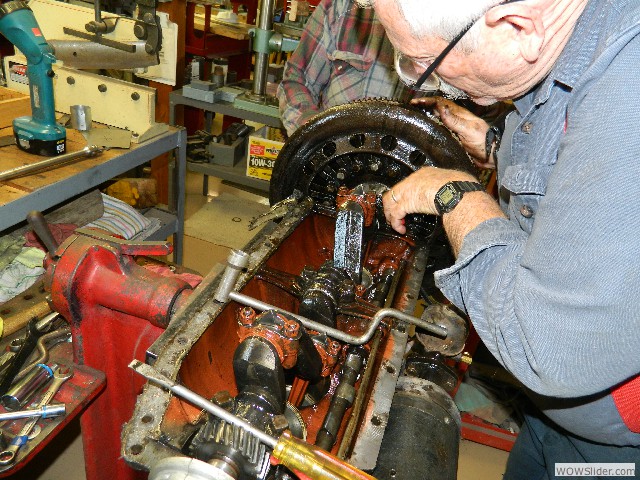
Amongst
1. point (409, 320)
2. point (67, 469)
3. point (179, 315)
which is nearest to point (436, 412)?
point (409, 320)

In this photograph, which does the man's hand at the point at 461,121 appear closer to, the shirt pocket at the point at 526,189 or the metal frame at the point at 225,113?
the shirt pocket at the point at 526,189

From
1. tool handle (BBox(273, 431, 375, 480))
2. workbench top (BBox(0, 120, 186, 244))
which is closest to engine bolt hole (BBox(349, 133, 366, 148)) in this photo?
tool handle (BBox(273, 431, 375, 480))

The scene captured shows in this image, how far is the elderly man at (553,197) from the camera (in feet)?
2.17

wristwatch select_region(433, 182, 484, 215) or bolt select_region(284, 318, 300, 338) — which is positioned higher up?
wristwatch select_region(433, 182, 484, 215)

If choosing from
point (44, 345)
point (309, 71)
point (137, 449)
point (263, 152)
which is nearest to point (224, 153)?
point (263, 152)

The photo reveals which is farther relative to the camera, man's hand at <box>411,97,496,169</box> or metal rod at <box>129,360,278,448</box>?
man's hand at <box>411,97,496,169</box>

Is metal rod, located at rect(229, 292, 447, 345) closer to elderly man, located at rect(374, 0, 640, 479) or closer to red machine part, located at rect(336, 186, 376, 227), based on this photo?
elderly man, located at rect(374, 0, 640, 479)

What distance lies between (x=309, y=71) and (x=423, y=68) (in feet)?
5.37

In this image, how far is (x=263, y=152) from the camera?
3324mm

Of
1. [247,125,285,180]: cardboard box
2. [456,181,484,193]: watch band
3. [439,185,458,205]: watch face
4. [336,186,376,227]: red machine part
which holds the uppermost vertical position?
[456,181,484,193]: watch band

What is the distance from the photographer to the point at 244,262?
1.00 metres

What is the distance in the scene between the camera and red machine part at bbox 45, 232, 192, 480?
1.03 meters

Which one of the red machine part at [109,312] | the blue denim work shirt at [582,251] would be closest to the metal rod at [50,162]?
the red machine part at [109,312]

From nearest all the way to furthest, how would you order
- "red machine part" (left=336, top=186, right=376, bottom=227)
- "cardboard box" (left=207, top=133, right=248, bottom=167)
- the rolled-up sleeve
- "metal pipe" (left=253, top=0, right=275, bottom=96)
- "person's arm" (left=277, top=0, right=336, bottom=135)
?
1. the rolled-up sleeve
2. "red machine part" (left=336, top=186, right=376, bottom=227)
3. "person's arm" (left=277, top=0, right=336, bottom=135)
4. "metal pipe" (left=253, top=0, right=275, bottom=96)
5. "cardboard box" (left=207, top=133, right=248, bottom=167)
